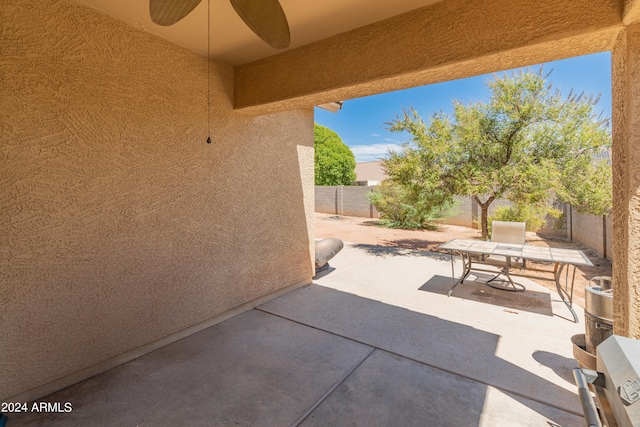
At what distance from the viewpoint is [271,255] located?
17.0 feet

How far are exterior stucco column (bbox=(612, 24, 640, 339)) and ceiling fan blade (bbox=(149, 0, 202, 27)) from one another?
2962 mm

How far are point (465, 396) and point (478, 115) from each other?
7336mm

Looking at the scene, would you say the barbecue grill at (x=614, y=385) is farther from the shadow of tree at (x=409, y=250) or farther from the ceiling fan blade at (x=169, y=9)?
the shadow of tree at (x=409, y=250)

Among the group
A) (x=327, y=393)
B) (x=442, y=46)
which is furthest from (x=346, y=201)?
(x=327, y=393)

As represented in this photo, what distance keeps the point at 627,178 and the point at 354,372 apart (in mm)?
2899

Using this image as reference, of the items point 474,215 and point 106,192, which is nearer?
point 106,192

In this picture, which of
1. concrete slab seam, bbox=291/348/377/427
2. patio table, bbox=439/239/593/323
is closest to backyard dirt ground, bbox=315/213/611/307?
patio table, bbox=439/239/593/323

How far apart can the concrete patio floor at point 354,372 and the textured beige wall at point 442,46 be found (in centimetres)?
308

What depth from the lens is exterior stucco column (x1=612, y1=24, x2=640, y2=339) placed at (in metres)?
2.07

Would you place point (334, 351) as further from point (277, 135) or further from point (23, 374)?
point (277, 135)

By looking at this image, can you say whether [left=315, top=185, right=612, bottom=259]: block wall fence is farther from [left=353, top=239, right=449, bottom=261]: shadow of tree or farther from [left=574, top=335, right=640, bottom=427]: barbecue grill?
[left=574, top=335, right=640, bottom=427]: barbecue grill

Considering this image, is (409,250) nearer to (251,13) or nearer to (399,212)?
(399,212)

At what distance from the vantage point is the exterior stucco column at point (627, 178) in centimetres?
207

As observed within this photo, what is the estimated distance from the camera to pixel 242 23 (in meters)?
3.15
